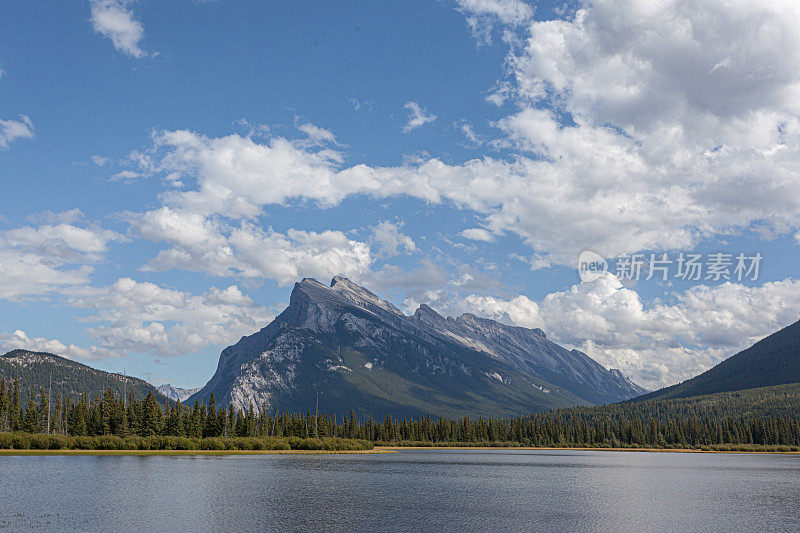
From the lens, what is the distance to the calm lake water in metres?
61.6

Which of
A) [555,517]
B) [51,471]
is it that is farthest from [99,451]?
[555,517]

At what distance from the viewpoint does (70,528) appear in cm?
5462

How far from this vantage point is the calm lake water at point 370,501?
202 feet

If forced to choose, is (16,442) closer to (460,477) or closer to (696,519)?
(460,477)

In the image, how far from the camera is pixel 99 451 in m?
171

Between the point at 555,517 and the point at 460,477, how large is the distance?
178 feet

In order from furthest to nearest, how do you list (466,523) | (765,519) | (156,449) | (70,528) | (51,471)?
(156,449)
(51,471)
(765,519)
(466,523)
(70,528)

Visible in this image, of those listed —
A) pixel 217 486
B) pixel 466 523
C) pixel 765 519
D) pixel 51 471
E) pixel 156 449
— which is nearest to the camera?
pixel 466 523

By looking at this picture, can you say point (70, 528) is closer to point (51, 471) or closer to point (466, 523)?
point (466, 523)

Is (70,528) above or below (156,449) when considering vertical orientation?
above

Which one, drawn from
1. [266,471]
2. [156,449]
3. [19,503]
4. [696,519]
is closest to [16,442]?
[156,449]

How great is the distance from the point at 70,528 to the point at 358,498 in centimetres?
3717

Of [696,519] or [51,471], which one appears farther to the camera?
[51,471]

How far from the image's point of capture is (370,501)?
79.8m
